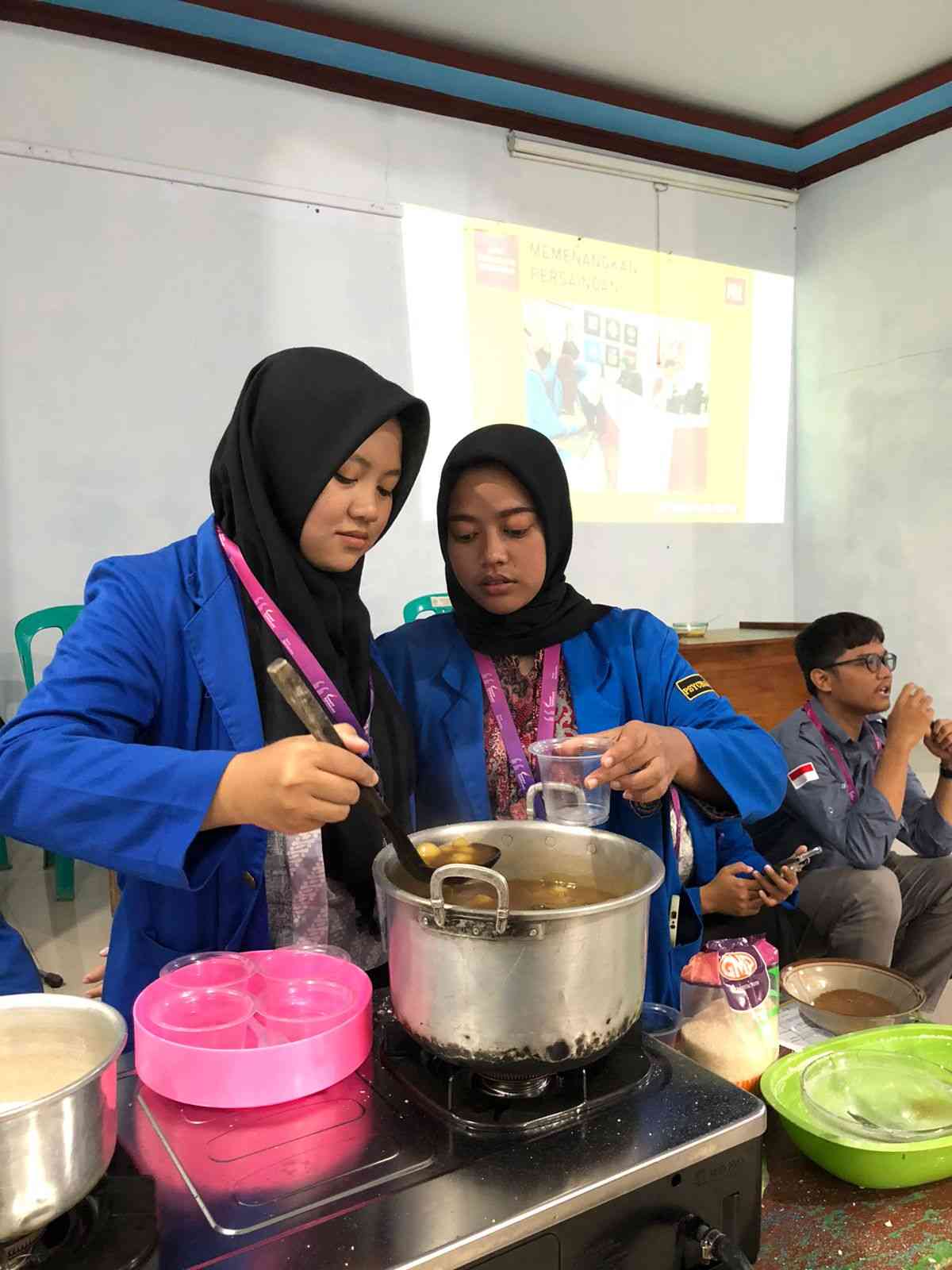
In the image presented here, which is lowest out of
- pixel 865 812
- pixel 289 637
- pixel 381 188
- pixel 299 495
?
pixel 865 812

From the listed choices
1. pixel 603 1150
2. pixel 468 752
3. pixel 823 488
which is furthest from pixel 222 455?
pixel 823 488

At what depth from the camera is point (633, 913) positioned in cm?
70

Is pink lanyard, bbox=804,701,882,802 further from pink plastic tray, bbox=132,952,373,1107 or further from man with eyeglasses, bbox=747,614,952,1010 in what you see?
pink plastic tray, bbox=132,952,373,1107

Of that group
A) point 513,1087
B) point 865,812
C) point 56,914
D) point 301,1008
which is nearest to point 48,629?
point 56,914

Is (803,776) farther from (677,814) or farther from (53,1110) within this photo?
(53,1110)

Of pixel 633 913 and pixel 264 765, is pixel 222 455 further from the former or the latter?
pixel 633 913

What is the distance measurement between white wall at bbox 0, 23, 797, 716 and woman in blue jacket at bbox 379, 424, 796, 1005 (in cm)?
273

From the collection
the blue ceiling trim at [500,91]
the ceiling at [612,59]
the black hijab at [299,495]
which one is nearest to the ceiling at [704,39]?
the ceiling at [612,59]

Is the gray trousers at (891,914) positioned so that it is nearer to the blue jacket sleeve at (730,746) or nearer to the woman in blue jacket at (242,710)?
the blue jacket sleeve at (730,746)

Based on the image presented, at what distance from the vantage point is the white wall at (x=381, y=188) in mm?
3582

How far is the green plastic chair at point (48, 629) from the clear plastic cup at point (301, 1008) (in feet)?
9.14

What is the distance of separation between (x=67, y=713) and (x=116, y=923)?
31 cm

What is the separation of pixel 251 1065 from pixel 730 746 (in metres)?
0.78

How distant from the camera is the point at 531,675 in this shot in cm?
150
